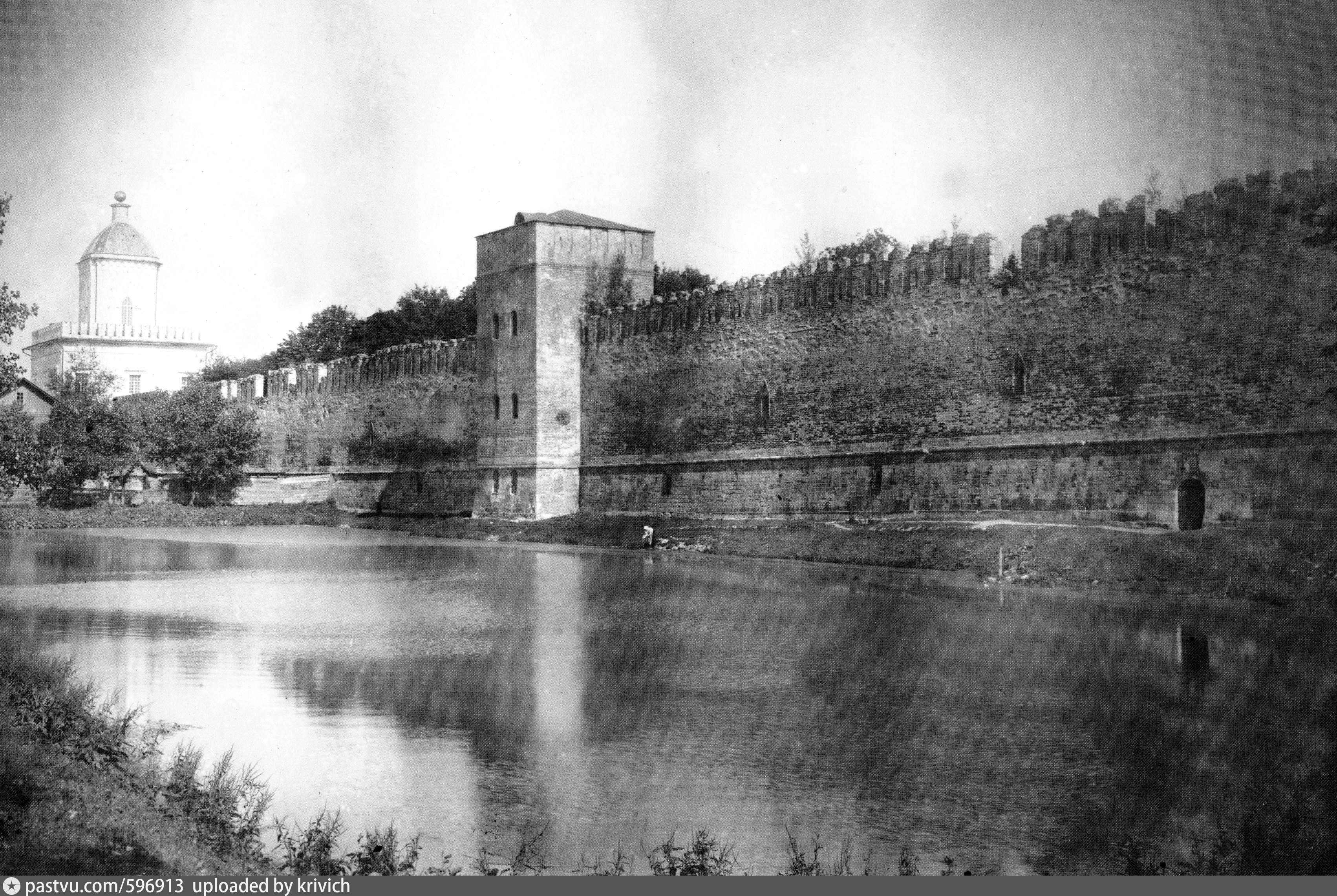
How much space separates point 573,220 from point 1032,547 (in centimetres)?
1831

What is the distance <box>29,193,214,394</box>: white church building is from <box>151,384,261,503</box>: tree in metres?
1.12

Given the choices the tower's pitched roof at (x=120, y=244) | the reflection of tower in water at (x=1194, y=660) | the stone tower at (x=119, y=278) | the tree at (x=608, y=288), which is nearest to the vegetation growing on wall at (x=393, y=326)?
the tree at (x=608, y=288)

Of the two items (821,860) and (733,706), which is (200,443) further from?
(821,860)

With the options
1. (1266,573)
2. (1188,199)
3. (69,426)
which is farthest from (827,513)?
(69,426)

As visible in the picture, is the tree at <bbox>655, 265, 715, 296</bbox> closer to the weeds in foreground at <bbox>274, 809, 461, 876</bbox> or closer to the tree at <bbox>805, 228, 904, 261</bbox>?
the tree at <bbox>805, 228, 904, 261</bbox>

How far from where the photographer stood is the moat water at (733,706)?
6660mm

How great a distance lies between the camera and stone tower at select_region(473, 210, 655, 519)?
3312 centimetres

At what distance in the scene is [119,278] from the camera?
24.1 meters

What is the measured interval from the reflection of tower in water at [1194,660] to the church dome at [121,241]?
12.9m

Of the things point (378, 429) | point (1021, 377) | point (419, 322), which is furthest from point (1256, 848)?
point (419, 322)

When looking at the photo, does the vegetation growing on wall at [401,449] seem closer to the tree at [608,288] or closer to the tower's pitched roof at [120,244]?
the tree at [608,288]

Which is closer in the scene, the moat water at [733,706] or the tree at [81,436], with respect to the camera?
the moat water at [733,706]

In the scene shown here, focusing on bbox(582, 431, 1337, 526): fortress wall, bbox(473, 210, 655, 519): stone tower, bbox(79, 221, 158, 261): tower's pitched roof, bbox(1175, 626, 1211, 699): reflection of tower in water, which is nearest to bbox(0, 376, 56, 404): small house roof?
bbox(473, 210, 655, 519): stone tower

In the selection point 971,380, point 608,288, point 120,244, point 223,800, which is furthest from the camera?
point 608,288
